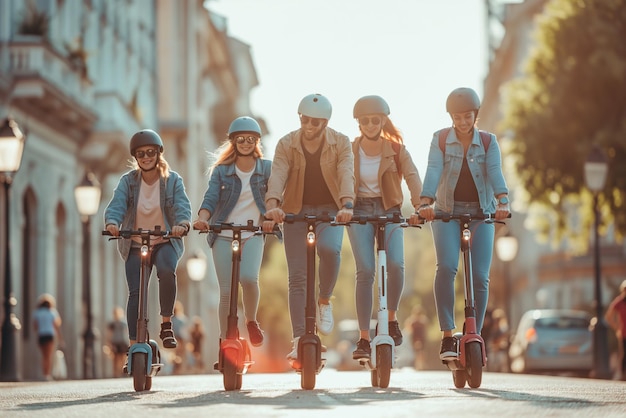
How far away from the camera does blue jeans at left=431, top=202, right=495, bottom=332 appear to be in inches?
476

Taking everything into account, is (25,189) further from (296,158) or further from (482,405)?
(482,405)

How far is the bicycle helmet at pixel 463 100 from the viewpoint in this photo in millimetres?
12008

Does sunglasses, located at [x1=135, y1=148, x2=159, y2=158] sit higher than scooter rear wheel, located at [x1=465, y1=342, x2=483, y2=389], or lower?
higher

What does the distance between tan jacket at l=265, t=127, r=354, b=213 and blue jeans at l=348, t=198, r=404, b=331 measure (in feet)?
1.44

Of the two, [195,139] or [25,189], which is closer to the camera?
[25,189]

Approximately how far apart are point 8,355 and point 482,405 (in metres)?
13.3

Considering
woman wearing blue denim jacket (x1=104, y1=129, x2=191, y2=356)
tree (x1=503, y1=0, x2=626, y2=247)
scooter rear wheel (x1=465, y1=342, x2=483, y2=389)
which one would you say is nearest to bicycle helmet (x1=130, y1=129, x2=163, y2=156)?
woman wearing blue denim jacket (x1=104, y1=129, x2=191, y2=356)

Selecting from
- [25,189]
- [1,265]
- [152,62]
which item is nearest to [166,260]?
[1,265]

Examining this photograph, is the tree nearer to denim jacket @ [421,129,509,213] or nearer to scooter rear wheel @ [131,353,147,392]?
denim jacket @ [421,129,509,213]

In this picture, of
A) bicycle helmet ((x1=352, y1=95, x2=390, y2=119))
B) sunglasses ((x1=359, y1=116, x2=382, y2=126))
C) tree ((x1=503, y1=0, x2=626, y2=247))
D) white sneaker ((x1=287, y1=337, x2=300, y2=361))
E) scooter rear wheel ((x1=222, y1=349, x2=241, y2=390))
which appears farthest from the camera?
A: tree ((x1=503, y1=0, x2=626, y2=247))

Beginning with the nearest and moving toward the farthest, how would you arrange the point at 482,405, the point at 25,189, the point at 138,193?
1. the point at 482,405
2. the point at 138,193
3. the point at 25,189

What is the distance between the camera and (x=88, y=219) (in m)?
27.6

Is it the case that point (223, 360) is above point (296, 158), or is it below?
below

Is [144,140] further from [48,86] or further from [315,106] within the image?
[48,86]
